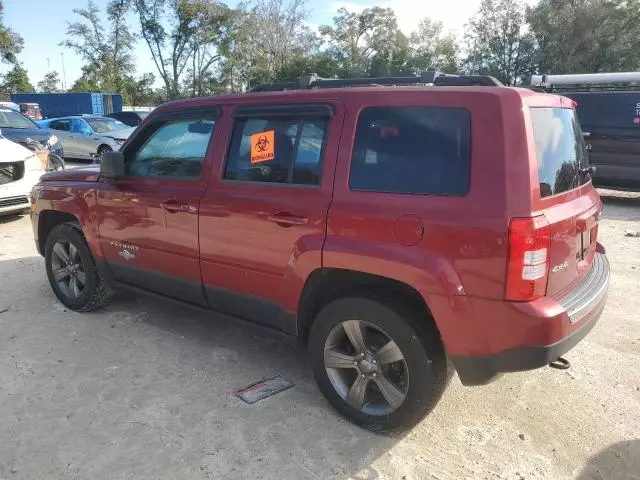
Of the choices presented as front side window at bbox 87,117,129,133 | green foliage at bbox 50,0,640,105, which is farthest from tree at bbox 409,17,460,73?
front side window at bbox 87,117,129,133

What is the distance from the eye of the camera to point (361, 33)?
166 feet

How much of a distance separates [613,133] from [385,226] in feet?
27.5

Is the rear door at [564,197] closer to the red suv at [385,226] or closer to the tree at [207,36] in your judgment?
the red suv at [385,226]

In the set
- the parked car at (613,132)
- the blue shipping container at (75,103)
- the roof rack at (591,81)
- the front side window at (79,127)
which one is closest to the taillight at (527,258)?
the parked car at (613,132)

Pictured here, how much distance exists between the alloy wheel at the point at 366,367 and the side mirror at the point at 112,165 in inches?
81.4

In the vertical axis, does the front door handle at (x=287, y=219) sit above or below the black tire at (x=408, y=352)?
above

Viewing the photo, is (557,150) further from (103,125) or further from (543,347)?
(103,125)

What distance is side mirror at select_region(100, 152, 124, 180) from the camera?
3.83 meters

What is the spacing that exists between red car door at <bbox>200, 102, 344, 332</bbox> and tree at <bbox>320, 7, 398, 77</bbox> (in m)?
48.1

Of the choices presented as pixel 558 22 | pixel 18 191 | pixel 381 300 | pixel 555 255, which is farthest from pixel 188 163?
pixel 558 22

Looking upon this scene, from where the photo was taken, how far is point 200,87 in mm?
39969

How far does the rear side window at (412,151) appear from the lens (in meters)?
2.47

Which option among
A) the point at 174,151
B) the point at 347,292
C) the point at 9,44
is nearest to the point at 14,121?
the point at 174,151

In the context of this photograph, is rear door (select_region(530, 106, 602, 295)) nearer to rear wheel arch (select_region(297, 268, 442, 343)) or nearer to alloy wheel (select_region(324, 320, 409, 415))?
rear wheel arch (select_region(297, 268, 442, 343))
